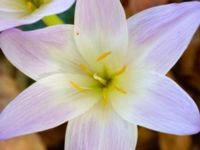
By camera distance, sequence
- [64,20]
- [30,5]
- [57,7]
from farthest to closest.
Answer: [64,20], [30,5], [57,7]

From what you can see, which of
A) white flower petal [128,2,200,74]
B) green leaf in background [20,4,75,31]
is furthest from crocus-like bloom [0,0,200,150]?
green leaf in background [20,4,75,31]

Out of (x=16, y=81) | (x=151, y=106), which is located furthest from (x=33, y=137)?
(x=151, y=106)

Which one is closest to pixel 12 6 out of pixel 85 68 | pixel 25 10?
pixel 25 10

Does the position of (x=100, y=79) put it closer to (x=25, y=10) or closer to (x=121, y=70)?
(x=121, y=70)

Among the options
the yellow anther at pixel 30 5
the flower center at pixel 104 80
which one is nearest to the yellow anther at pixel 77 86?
the flower center at pixel 104 80

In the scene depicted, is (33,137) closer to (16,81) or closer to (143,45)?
(16,81)
